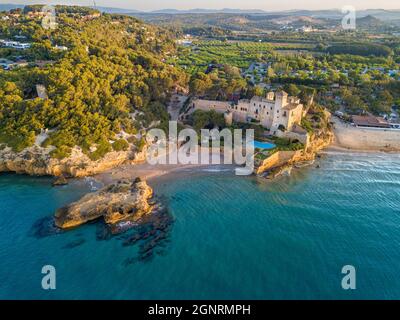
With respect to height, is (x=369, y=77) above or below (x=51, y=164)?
above

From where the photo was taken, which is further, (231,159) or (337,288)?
(231,159)

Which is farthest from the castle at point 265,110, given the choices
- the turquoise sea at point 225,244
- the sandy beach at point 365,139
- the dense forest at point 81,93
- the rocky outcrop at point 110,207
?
the rocky outcrop at point 110,207

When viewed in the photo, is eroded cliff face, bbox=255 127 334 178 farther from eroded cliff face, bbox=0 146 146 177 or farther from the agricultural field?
the agricultural field

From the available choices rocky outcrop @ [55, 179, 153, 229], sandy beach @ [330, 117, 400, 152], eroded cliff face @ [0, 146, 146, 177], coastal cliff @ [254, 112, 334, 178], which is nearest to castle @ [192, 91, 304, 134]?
coastal cliff @ [254, 112, 334, 178]

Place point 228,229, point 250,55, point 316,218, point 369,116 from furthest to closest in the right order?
point 250,55
point 369,116
point 316,218
point 228,229

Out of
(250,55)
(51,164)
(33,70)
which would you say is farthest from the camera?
(250,55)
